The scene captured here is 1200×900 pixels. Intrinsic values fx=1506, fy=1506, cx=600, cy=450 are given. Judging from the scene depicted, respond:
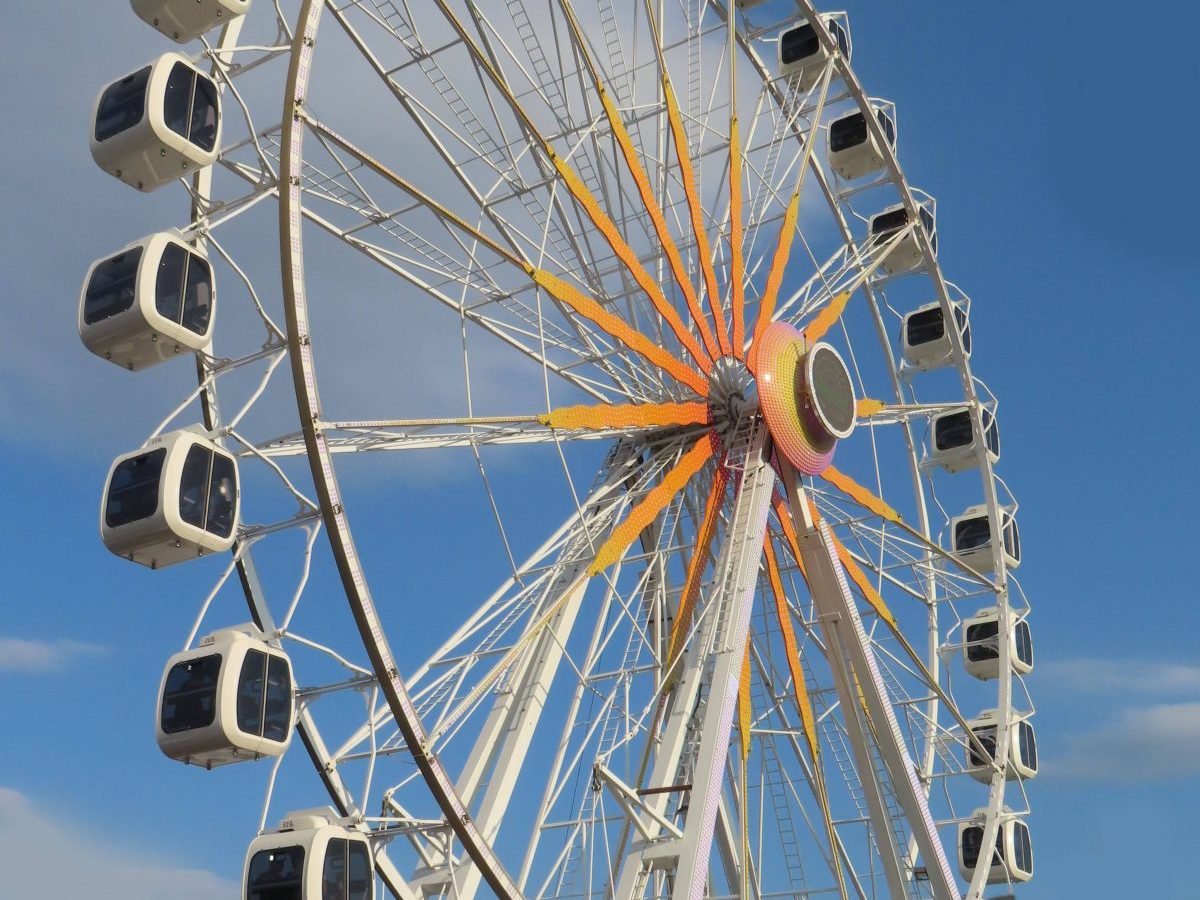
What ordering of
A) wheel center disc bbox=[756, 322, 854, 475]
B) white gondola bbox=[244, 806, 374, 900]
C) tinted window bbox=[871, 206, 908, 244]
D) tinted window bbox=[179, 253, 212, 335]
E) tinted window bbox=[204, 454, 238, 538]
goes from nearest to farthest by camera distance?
1. white gondola bbox=[244, 806, 374, 900]
2. tinted window bbox=[204, 454, 238, 538]
3. tinted window bbox=[179, 253, 212, 335]
4. wheel center disc bbox=[756, 322, 854, 475]
5. tinted window bbox=[871, 206, 908, 244]

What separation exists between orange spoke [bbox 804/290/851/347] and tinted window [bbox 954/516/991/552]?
4673 mm

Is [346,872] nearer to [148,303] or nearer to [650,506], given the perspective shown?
[148,303]

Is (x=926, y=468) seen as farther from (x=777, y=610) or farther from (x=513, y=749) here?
(x=513, y=749)

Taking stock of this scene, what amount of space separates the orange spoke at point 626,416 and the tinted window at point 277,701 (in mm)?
3093

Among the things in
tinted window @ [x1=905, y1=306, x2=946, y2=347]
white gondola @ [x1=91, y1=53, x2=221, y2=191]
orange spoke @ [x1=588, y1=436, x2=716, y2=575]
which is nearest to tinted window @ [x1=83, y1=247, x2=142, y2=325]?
white gondola @ [x1=91, y1=53, x2=221, y2=191]

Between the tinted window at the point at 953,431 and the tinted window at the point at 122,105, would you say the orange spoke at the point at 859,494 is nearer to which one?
the tinted window at the point at 953,431

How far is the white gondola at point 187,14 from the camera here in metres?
11.1

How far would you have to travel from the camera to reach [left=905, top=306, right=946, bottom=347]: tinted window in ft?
65.2

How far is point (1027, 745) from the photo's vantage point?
18.8 metres

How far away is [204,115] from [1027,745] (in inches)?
509

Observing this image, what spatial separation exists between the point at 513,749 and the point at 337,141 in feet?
16.8

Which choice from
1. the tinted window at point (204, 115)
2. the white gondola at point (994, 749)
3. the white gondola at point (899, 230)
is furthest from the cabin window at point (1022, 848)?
the tinted window at point (204, 115)

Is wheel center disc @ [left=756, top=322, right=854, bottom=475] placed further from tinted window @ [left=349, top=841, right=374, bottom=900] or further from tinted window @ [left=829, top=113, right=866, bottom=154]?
Answer: tinted window @ [left=349, top=841, right=374, bottom=900]

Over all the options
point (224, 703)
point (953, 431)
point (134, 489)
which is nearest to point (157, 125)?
point (134, 489)
